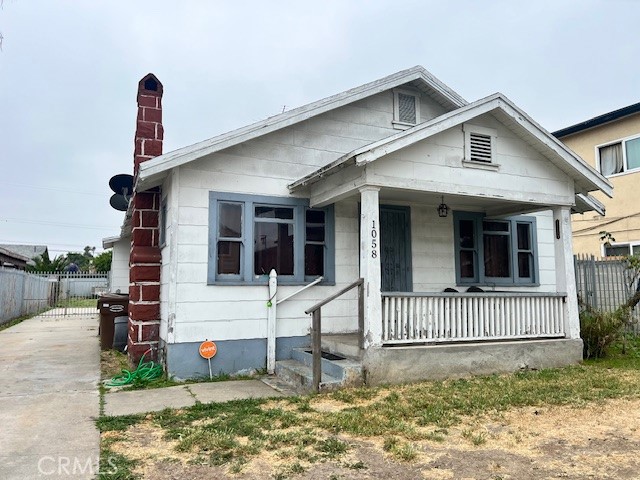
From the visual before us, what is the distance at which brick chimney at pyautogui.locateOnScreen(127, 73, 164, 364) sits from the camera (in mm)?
8141

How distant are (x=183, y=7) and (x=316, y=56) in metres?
14.9

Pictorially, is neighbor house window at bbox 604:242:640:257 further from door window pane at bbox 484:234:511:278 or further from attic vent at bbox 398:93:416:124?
attic vent at bbox 398:93:416:124

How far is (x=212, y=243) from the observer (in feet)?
24.8

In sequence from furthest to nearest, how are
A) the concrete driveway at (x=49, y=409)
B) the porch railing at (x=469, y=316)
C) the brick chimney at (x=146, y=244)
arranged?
the brick chimney at (x=146, y=244), the porch railing at (x=469, y=316), the concrete driveway at (x=49, y=409)

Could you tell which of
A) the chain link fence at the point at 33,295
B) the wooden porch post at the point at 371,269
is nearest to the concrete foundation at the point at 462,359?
the wooden porch post at the point at 371,269

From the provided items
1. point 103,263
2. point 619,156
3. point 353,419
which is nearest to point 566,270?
point 353,419

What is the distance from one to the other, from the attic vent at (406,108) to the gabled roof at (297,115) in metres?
0.31

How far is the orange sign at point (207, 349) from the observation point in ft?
23.9

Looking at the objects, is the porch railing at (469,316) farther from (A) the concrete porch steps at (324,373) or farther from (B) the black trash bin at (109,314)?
(B) the black trash bin at (109,314)

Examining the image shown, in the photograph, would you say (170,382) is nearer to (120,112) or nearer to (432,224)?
(432,224)

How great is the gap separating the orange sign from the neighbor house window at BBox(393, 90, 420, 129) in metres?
5.38

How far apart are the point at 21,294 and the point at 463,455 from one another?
2026 cm

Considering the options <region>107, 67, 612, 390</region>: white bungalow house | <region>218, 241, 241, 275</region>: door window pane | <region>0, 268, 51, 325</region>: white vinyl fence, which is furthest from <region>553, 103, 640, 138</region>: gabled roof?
<region>0, 268, 51, 325</region>: white vinyl fence

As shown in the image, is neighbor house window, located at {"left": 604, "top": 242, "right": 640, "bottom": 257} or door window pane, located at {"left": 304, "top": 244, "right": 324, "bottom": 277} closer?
door window pane, located at {"left": 304, "top": 244, "right": 324, "bottom": 277}
